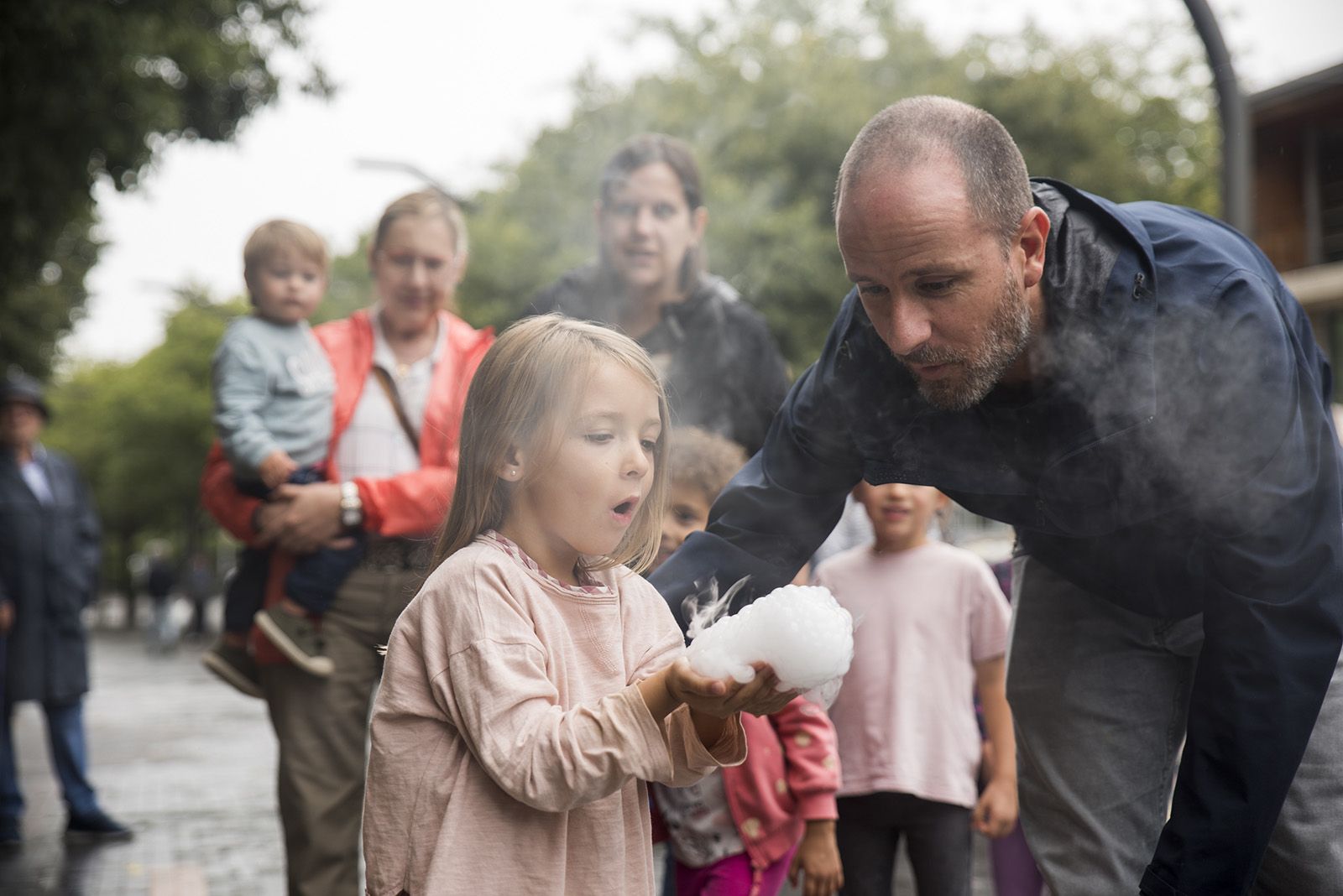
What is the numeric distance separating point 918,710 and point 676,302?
1284mm

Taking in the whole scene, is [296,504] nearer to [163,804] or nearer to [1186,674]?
[1186,674]

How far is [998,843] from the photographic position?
13.9 feet

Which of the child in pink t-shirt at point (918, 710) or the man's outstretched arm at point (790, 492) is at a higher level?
the man's outstretched arm at point (790, 492)

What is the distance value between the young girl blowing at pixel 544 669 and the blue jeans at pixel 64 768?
18.1 feet

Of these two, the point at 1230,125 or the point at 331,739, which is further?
the point at 1230,125

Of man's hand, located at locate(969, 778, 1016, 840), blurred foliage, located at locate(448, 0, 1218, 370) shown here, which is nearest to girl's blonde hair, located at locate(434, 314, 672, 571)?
man's hand, located at locate(969, 778, 1016, 840)

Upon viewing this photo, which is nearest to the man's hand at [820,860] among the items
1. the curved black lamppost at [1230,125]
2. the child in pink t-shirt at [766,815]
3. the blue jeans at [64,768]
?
the child in pink t-shirt at [766,815]

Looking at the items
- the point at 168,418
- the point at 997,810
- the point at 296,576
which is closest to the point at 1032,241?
A: the point at 997,810

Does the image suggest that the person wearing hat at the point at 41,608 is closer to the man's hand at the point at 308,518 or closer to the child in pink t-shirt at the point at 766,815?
the man's hand at the point at 308,518

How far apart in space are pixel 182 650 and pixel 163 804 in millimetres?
19487

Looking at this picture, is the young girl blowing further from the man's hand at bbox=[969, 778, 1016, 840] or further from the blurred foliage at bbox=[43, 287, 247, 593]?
the blurred foliage at bbox=[43, 287, 247, 593]

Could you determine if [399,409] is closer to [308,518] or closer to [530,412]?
[308,518]

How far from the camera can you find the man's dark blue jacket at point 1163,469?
6.91 ft

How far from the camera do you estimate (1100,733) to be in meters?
2.68
